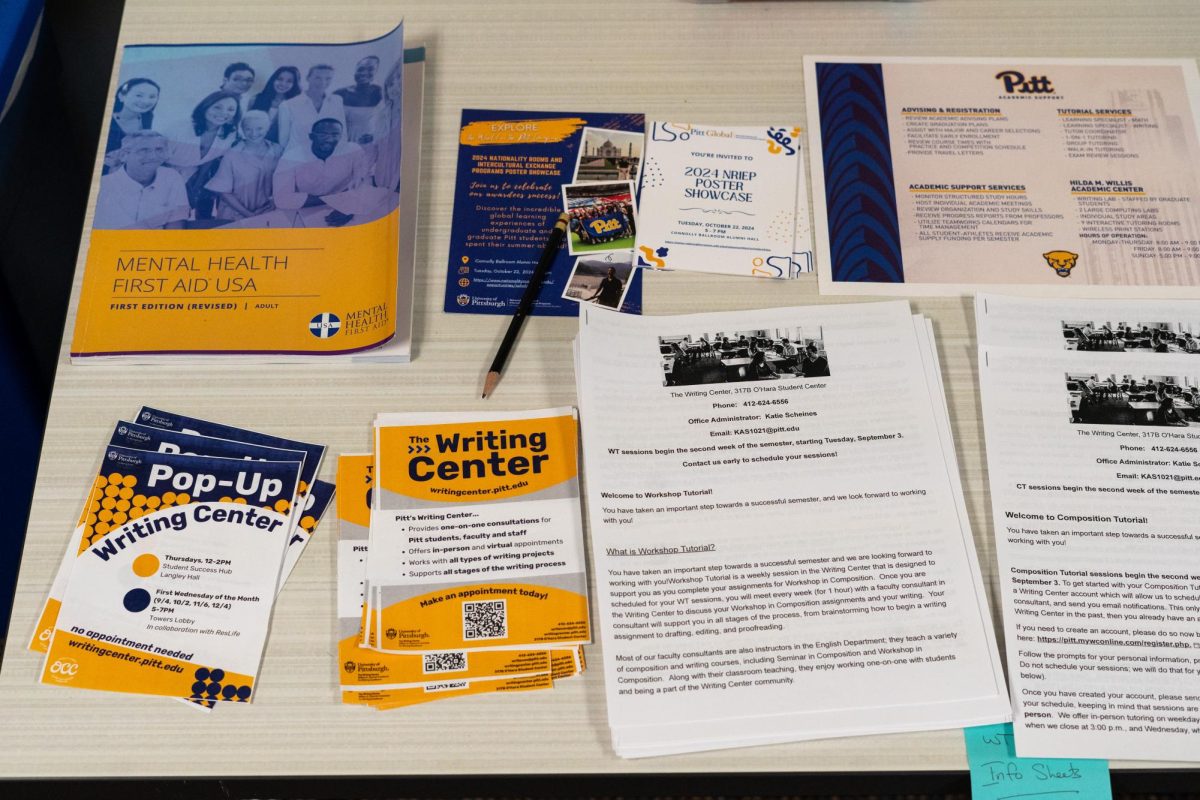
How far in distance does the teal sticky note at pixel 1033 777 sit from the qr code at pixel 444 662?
360mm

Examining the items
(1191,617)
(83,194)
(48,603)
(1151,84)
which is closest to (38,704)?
(48,603)

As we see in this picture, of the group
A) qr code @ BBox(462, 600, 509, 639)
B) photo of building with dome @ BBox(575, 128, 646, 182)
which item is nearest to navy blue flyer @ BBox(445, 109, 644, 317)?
photo of building with dome @ BBox(575, 128, 646, 182)

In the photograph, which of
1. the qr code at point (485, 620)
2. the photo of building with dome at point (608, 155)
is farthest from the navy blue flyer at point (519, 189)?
the qr code at point (485, 620)

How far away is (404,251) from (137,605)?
14.2 inches

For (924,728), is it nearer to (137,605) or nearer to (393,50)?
(137,605)

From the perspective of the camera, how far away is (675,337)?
2.52 feet

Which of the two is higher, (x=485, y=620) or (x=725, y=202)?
(x=725, y=202)

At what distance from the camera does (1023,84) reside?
894 mm

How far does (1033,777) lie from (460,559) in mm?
431

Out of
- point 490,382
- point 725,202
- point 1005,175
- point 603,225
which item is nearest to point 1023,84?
point 1005,175

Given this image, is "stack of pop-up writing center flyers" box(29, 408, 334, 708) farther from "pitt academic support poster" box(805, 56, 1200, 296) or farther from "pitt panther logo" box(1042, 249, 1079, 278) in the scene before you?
"pitt panther logo" box(1042, 249, 1079, 278)

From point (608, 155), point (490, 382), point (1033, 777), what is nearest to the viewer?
Result: point (1033, 777)

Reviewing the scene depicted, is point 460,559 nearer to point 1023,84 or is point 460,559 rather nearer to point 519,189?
point 519,189

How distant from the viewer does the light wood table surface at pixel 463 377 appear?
2.07ft
